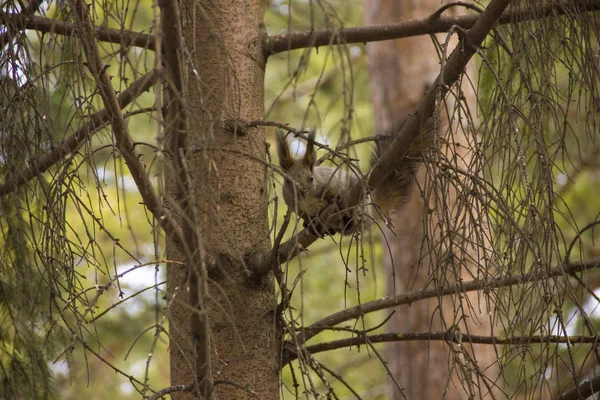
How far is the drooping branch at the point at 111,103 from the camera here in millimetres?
1417

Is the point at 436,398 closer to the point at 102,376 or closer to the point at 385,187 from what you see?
the point at 385,187

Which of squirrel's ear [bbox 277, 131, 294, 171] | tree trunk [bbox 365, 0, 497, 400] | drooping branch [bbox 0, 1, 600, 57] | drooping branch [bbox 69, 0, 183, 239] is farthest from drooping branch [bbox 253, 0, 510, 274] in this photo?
tree trunk [bbox 365, 0, 497, 400]

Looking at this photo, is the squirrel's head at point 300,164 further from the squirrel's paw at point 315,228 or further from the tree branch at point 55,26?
the tree branch at point 55,26

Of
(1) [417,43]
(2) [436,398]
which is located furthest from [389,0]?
(2) [436,398]

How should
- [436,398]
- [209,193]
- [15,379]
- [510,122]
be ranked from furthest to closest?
[436,398], [15,379], [510,122], [209,193]

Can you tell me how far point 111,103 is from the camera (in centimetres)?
153

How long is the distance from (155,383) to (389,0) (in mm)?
3900

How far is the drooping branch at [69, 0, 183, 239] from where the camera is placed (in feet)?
4.65

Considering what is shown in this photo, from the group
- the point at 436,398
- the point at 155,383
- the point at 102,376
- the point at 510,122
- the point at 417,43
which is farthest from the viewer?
the point at 155,383

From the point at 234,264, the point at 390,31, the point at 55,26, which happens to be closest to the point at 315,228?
the point at 234,264

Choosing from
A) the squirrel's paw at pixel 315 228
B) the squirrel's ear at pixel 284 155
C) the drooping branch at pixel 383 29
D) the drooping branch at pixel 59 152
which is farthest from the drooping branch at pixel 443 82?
the squirrel's ear at pixel 284 155

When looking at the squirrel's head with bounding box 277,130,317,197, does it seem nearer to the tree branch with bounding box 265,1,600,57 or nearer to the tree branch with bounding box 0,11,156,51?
the tree branch with bounding box 265,1,600,57

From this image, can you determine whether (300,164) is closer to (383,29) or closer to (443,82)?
(383,29)

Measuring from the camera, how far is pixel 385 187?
Result: 3.17 m
